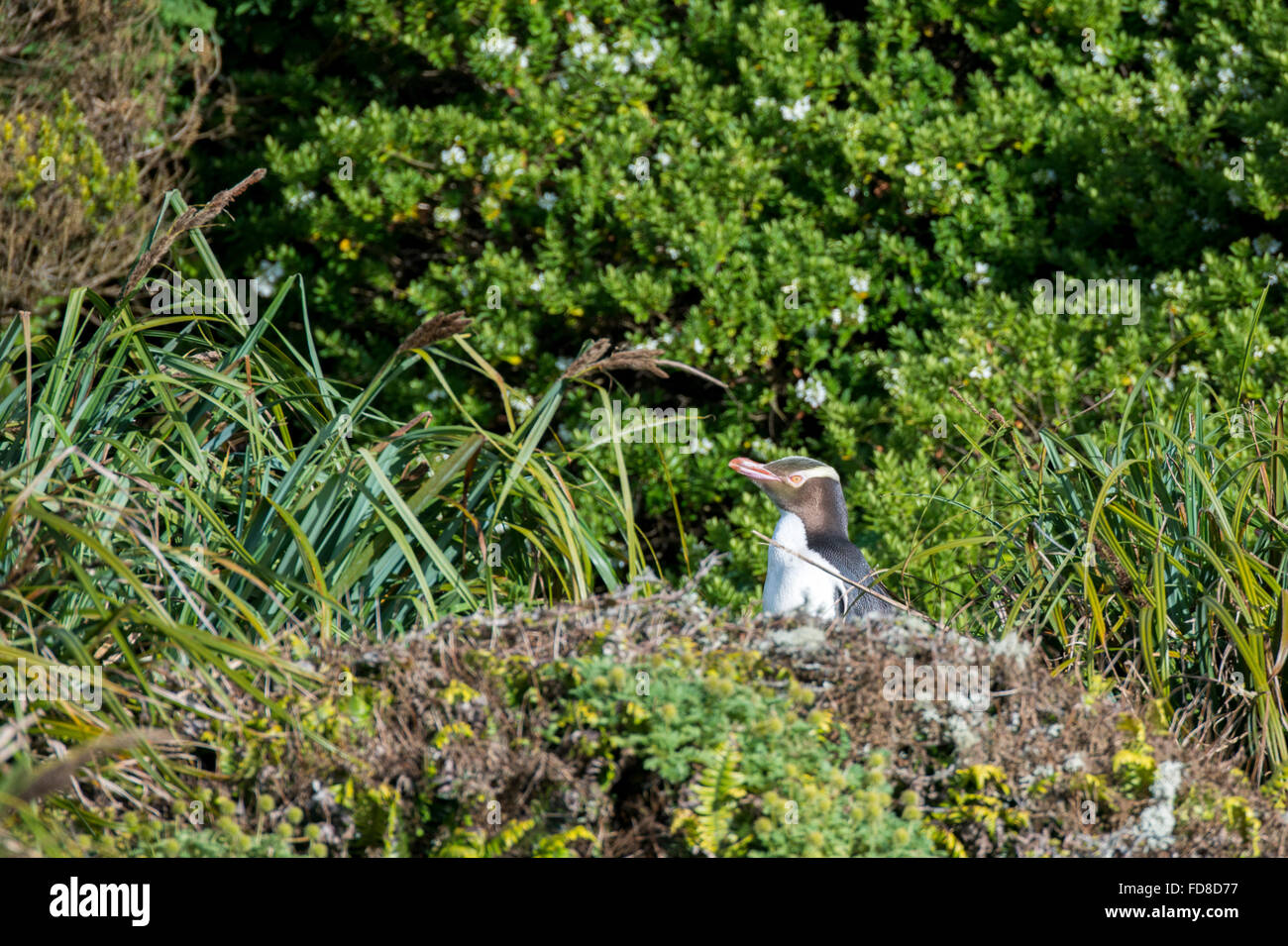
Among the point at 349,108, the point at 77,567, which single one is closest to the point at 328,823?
the point at 77,567

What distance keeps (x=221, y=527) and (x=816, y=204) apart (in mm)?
4067

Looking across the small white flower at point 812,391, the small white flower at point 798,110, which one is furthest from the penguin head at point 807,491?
the small white flower at point 798,110

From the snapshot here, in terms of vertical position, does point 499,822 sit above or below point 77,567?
below

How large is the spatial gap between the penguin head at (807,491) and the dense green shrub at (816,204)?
1.64 metres

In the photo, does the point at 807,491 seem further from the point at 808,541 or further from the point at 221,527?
the point at 221,527

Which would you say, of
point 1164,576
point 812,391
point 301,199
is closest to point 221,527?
point 1164,576

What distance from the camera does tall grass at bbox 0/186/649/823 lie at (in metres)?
2.31

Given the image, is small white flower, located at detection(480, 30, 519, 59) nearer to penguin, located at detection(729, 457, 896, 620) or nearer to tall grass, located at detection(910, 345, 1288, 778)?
penguin, located at detection(729, 457, 896, 620)

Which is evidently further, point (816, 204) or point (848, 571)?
point (816, 204)

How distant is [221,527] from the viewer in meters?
2.66

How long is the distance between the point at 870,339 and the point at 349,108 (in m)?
2.94

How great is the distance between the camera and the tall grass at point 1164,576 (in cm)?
271
